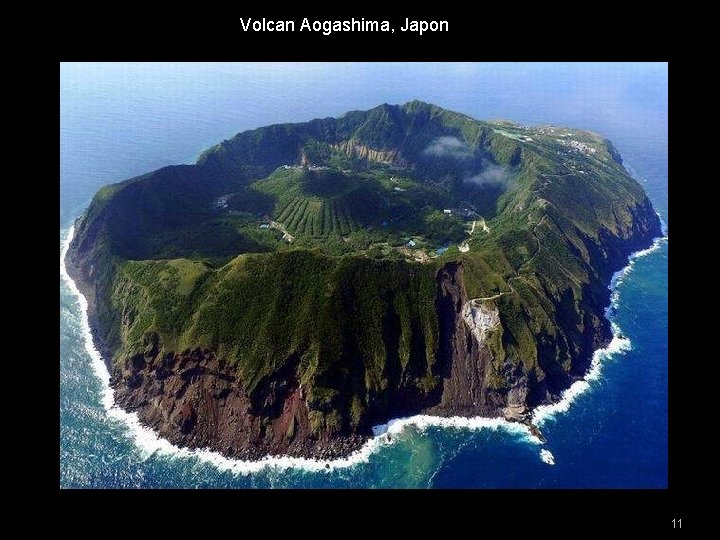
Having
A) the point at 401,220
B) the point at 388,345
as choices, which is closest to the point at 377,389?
the point at 388,345

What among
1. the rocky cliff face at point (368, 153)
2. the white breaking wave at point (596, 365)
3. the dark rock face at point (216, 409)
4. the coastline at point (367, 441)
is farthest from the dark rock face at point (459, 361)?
the rocky cliff face at point (368, 153)

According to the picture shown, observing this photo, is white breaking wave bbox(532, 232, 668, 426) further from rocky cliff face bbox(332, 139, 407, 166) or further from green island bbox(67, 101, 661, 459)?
rocky cliff face bbox(332, 139, 407, 166)

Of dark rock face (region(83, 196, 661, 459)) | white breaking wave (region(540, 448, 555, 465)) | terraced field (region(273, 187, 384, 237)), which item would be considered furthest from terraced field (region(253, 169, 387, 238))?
Answer: white breaking wave (region(540, 448, 555, 465))

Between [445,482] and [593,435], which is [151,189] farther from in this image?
[593,435]

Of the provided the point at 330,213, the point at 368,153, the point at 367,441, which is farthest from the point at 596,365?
the point at 368,153

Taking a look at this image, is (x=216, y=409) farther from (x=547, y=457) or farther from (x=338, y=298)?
(x=547, y=457)

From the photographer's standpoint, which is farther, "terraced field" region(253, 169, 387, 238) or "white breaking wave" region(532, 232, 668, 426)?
"terraced field" region(253, 169, 387, 238)
